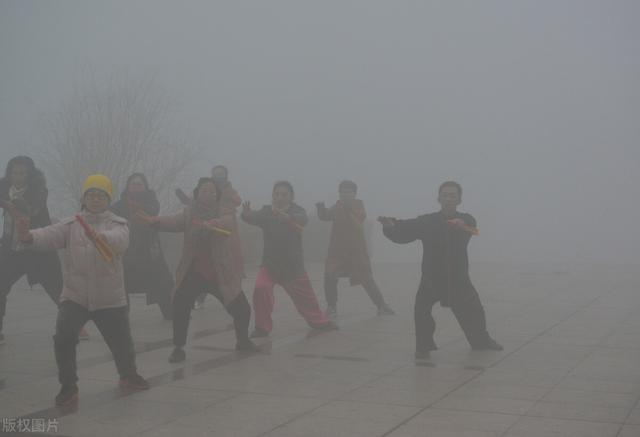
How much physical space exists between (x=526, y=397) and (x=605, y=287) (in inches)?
356

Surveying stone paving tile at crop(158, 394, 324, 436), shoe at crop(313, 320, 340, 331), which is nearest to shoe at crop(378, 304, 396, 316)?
shoe at crop(313, 320, 340, 331)

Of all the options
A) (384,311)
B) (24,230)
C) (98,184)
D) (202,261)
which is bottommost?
(384,311)

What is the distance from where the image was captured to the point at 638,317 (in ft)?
37.8

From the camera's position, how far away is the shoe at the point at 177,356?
834 centimetres

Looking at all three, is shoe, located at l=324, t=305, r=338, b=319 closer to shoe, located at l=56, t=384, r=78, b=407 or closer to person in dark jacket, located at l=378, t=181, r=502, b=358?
person in dark jacket, located at l=378, t=181, r=502, b=358

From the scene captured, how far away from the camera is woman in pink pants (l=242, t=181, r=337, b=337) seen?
10.2 metres

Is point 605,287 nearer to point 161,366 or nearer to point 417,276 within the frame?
point 417,276

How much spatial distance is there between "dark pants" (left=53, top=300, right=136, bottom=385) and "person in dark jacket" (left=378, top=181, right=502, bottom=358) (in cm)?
271

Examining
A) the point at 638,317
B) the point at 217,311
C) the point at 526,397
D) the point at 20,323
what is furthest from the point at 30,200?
the point at 638,317

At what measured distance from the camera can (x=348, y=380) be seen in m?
7.61

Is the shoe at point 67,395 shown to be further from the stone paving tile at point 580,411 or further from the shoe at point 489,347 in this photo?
the shoe at point 489,347

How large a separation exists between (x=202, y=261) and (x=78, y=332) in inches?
76.7

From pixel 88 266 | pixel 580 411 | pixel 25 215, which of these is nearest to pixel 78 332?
pixel 88 266

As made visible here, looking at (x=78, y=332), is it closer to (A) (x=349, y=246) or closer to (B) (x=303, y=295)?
(B) (x=303, y=295)
